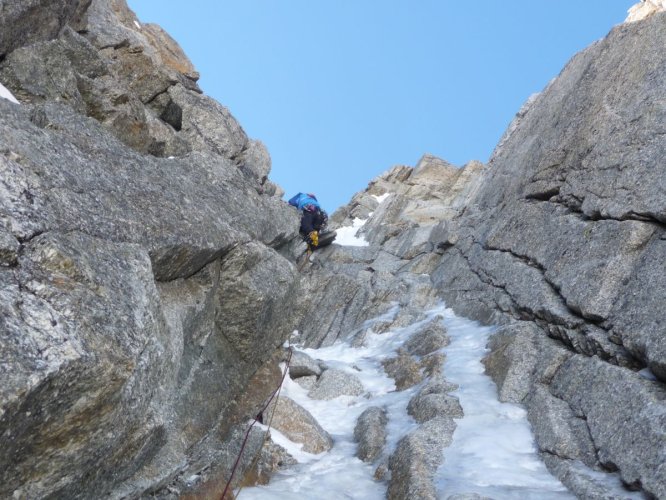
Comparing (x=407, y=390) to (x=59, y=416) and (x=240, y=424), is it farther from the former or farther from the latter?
(x=59, y=416)

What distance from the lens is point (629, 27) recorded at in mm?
21266

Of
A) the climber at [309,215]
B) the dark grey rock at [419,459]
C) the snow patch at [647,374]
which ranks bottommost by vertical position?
the dark grey rock at [419,459]

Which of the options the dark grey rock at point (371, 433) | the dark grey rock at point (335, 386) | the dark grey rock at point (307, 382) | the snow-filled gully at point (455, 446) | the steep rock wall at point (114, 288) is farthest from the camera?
the dark grey rock at point (307, 382)

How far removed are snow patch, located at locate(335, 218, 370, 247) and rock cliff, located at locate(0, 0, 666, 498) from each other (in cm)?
1891

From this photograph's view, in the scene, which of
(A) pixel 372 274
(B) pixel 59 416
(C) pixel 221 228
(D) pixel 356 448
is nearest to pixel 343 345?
(A) pixel 372 274

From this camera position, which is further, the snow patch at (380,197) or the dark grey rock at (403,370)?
the snow patch at (380,197)

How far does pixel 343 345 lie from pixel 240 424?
13.0 meters

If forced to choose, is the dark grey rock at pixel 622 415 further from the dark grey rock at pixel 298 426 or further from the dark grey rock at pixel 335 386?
the dark grey rock at pixel 335 386

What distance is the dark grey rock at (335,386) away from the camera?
57.9 feet

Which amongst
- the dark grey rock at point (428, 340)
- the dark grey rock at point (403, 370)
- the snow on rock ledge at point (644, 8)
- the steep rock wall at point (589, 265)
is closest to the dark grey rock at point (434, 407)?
the steep rock wall at point (589, 265)

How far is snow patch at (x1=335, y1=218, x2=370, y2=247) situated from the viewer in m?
45.0

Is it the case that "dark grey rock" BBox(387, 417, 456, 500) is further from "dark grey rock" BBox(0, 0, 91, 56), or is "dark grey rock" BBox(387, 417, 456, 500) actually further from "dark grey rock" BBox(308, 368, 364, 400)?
"dark grey rock" BBox(0, 0, 91, 56)

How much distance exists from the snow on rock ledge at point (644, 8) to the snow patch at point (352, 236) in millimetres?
26572

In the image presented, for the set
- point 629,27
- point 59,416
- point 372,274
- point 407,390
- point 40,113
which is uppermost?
point 629,27
